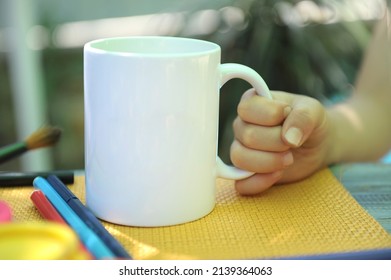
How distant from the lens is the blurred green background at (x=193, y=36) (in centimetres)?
128

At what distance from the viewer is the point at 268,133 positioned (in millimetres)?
522

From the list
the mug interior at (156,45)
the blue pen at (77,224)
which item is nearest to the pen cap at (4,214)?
the blue pen at (77,224)

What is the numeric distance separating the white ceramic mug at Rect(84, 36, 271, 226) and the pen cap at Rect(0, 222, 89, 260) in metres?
0.15

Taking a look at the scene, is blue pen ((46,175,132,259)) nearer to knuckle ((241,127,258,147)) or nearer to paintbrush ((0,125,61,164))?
paintbrush ((0,125,61,164))

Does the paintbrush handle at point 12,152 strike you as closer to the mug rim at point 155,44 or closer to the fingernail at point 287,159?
the mug rim at point 155,44

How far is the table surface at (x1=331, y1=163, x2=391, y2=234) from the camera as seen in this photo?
50 centimetres

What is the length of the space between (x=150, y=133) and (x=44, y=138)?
0.17 m

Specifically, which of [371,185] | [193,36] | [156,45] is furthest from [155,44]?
[193,36]

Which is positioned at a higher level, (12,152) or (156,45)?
(156,45)

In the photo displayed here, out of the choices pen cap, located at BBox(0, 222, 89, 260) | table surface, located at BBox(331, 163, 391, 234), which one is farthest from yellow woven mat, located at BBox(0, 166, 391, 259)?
pen cap, located at BBox(0, 222, 89, 260)

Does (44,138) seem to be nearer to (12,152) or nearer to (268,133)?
(12,152)

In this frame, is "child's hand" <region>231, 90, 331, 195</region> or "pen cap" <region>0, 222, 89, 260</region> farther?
"child's hand" <region>231, 90, 331, 195</region>

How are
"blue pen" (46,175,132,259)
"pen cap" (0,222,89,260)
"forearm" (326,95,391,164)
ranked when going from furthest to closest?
"forearm" (326,95,391,164), "blue pen" (46,175,132,259), "pen cap" (0,222,89,260)

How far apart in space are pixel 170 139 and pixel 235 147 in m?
0.11
